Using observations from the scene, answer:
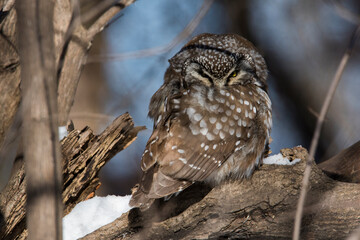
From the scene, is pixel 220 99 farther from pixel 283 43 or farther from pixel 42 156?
pixel 283 43

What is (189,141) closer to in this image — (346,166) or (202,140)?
(202,140)

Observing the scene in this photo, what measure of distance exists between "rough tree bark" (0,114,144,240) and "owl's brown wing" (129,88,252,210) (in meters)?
0.45

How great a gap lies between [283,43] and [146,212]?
4766 mm

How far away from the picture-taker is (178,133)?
2.92 metres

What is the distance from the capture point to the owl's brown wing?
283 cm

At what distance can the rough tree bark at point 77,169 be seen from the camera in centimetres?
314

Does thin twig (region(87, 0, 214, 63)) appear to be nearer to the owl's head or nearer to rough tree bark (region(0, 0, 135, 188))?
the owl's head

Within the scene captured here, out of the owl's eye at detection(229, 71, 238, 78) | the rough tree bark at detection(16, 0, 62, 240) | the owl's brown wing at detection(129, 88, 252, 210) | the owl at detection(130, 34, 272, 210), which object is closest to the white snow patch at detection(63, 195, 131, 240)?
the owl at detection(130, 34, 272, 210)

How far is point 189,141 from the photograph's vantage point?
2914mm

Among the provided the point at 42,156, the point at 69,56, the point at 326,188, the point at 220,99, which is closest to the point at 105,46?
Answer: the point at 69,56

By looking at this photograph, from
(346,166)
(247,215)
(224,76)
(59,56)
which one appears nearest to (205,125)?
(224,76)

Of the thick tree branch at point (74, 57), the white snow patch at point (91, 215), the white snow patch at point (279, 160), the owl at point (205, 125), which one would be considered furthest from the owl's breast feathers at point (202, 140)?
the thick tree branch at point (74, 57)

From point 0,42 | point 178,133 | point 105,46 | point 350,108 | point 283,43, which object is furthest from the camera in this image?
point 283,43

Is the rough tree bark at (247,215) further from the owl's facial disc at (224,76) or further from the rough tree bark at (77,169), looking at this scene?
the owl's facial disc at (224,76)
